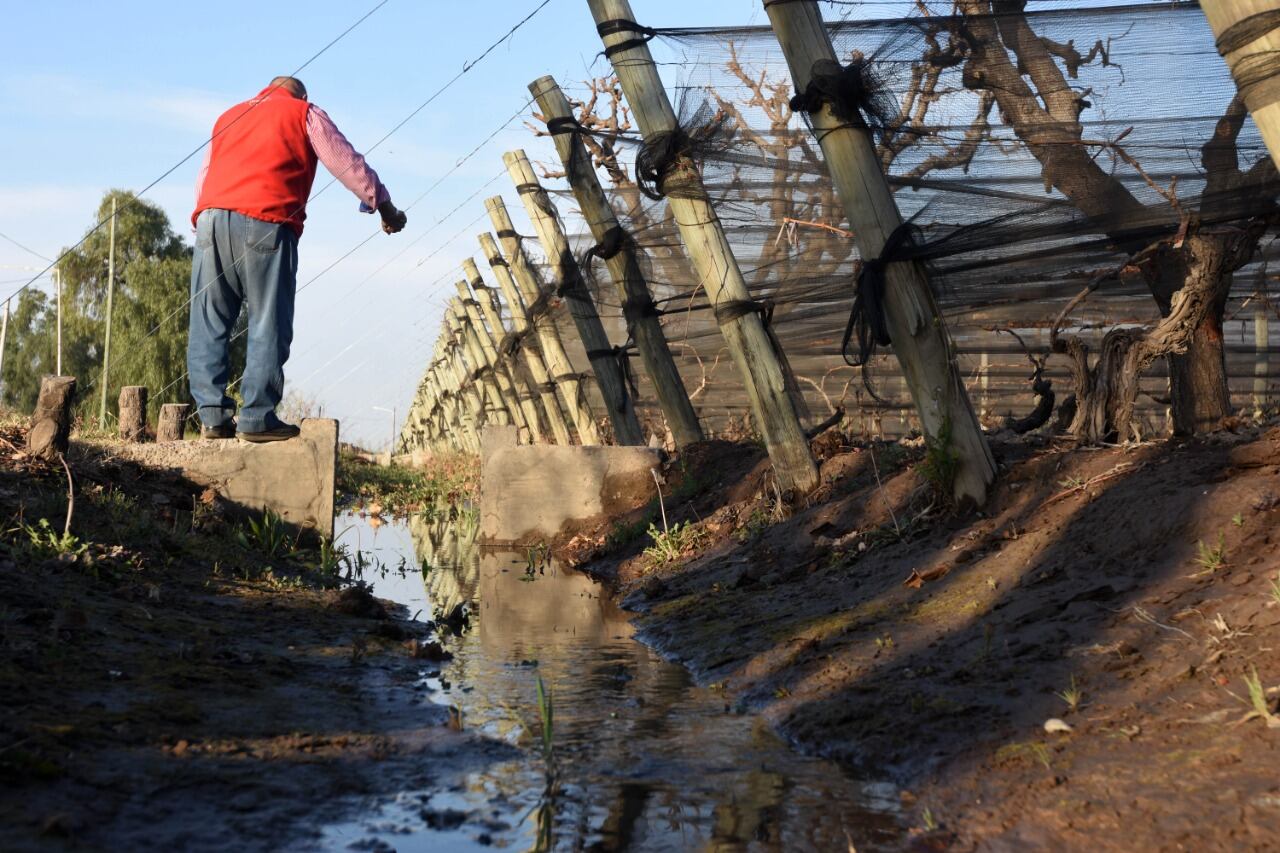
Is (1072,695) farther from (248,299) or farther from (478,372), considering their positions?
(478,372)

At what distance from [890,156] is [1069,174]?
2.51 feet

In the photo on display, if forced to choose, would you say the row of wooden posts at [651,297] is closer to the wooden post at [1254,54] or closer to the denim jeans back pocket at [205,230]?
the wooden post at [1254,54]

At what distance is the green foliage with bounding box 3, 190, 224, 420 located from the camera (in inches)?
1183

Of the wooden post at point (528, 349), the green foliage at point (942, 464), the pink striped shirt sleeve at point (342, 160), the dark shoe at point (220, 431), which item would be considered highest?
the wooden post at point (528, 349)

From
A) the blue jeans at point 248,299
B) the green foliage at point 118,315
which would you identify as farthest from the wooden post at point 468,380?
the blue jeans at point 248,299

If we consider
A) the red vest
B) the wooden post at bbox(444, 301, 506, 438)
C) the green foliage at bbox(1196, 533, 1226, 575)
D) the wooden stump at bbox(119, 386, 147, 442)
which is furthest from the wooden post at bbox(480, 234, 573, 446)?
the green foliage at bbox(1196, 533, 1226, 575)

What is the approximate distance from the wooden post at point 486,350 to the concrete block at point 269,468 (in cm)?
1082

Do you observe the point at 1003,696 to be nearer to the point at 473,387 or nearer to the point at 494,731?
the point at 494,731

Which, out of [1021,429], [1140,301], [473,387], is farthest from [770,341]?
[473,387]

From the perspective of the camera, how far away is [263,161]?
21.5ft

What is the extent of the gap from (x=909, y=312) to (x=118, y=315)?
Result: 3016 centimetres

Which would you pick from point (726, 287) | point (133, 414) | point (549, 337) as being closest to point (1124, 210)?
point (726, 287)

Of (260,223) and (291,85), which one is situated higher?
(291,85)

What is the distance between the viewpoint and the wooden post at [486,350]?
18375 mm
